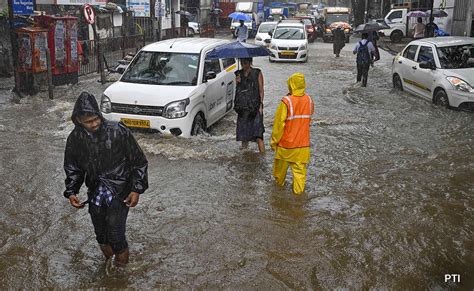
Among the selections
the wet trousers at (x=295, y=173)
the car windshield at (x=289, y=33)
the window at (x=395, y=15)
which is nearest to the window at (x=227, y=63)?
the wet trousers at (x=295, y=173)

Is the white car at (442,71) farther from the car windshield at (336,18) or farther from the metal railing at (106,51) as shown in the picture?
the car windshield at (336,18)

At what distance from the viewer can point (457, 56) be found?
12.0 m

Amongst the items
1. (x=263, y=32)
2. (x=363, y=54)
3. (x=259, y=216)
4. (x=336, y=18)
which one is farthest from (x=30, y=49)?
(x=336, y=18)

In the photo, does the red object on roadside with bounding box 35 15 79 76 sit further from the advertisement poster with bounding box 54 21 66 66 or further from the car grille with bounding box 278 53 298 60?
the car grille with bounding box 278 53 298 60

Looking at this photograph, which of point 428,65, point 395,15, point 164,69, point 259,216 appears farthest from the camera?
point 395,15

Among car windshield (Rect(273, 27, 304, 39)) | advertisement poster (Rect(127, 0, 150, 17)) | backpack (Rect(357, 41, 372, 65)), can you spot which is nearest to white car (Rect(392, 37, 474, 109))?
backpack (Rect(357, 41, 372, 65))

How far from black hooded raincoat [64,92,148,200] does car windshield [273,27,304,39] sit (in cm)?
1959

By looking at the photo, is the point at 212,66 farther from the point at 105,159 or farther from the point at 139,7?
the point at 139,7

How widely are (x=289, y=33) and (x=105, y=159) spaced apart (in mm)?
20017

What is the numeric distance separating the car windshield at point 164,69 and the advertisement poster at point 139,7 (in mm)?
19789

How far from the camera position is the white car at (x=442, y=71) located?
36.0ft

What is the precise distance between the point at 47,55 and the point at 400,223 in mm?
10474

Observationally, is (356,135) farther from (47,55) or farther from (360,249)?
(47,55)

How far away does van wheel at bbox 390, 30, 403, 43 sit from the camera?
32.1 metres
